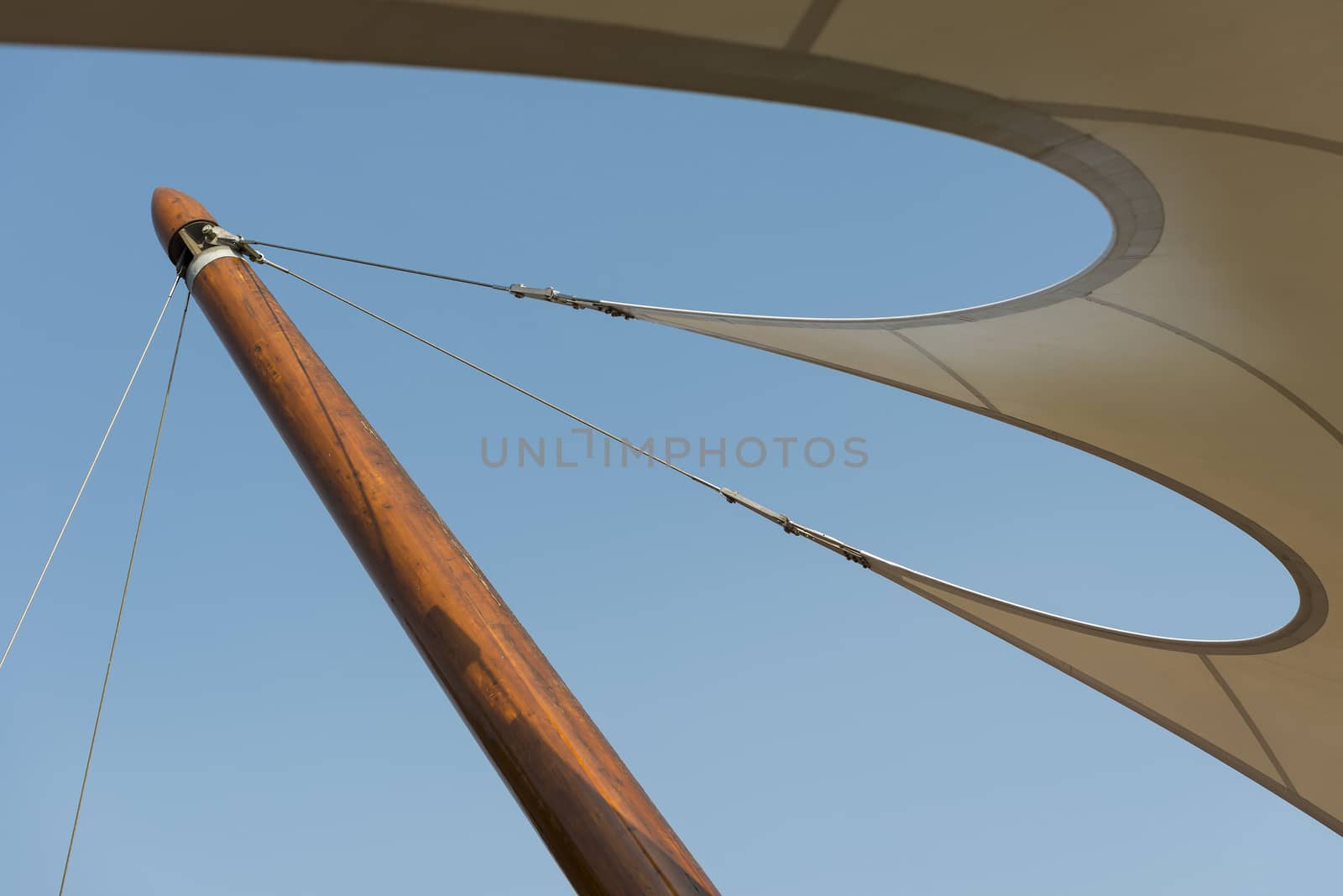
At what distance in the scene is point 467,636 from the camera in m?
3.72

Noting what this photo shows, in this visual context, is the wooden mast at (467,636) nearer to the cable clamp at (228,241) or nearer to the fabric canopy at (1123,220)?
the cable clamp at (228,241)

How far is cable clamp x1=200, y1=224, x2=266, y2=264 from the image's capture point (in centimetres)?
533

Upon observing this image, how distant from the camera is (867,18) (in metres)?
2.32

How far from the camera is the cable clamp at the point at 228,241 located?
5.33 metres

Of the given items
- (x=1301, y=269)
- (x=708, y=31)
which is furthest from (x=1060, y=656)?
(x=708, y=31)

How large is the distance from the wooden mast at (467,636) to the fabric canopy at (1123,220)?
2178 millimetres

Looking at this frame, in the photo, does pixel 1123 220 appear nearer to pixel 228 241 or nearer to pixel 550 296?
pixel 550 296

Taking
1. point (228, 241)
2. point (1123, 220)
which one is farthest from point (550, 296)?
point (1123, 220)

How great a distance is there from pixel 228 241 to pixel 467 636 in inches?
113

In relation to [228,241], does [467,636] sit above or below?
below

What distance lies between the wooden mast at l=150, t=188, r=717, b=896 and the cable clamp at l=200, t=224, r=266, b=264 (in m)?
0.45

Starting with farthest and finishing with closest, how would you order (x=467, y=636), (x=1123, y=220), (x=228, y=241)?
(x=228, y=241) < (x=1123, y=220) < (x=467, y=636)

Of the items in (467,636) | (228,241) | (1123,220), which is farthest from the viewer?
(228,241)

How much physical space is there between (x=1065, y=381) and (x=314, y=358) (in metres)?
4.35
